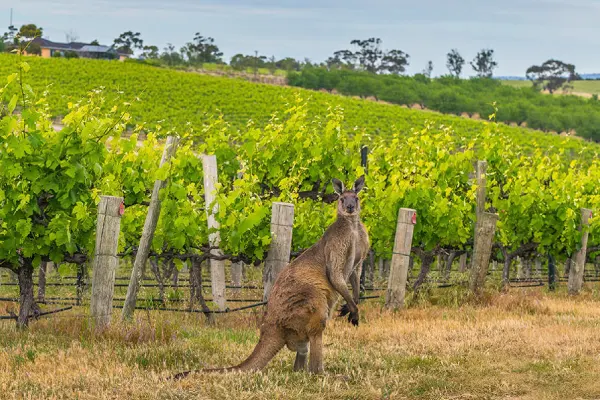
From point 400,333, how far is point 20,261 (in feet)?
15.5

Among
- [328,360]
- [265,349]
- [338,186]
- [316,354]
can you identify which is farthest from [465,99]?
[265,349]

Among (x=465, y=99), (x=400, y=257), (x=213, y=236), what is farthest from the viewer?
(x=465, y=99)

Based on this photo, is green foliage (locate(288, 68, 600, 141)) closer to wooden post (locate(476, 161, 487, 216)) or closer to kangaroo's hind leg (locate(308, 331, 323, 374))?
wooden post (locate(476, 161, 487, 216))

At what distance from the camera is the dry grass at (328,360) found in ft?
23.4

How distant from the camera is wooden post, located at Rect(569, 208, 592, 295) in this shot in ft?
56.1

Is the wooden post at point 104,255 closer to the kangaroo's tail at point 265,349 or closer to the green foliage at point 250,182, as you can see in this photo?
the green foliage at point 250,182

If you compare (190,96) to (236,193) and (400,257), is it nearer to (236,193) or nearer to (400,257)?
(400,257)

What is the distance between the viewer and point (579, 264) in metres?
17.3

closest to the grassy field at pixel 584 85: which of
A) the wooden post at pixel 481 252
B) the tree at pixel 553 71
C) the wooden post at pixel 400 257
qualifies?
the tree at pixel 553 71

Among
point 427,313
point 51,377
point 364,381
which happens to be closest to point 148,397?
point 51,377

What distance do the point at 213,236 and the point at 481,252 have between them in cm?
495

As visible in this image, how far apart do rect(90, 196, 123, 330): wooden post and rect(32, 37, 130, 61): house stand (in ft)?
403

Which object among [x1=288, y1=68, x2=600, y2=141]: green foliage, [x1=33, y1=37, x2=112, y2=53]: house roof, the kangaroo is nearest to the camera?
the kangaroo

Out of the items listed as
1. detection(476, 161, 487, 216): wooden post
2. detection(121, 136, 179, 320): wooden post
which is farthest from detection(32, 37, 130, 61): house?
detection(121, 136, 179, 320): wooden post
